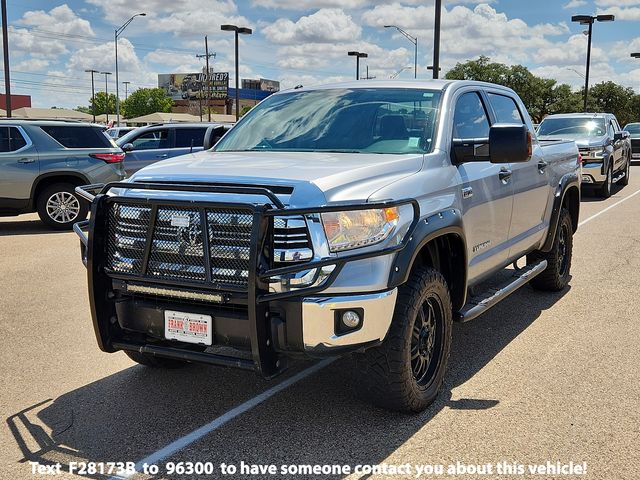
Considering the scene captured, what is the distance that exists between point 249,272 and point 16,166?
31.0 feet

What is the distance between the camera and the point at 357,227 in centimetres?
368

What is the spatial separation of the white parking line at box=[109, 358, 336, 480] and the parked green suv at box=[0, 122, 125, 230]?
8224 mm

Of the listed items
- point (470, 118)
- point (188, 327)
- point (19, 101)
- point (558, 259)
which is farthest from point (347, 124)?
point (19, 101)

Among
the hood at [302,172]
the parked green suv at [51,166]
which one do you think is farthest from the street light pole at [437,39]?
the hood at [302,172]

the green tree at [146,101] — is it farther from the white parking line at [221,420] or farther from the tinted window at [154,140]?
the white parking line at [221,420]

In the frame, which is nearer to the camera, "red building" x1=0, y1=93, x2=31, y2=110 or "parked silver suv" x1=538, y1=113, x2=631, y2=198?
"parked silver suv" x1=538, y1=113, x2=631, y2=198

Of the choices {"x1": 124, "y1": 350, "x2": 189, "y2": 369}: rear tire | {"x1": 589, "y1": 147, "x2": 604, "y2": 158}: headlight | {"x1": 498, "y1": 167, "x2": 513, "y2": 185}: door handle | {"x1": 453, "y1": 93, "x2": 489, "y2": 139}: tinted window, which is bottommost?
{"x1": 124, "y1": 350, "x2": 189, "y2": 369}: rear tire

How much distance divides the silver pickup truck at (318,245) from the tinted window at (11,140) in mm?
7981

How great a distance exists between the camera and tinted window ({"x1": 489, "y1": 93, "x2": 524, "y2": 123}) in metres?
5.91

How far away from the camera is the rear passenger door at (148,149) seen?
15078 mm

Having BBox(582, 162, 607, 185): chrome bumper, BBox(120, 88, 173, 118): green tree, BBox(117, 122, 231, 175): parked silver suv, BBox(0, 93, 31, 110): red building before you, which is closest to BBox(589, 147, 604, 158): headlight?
BBox(582, 162, 607, 185): chrome bumper

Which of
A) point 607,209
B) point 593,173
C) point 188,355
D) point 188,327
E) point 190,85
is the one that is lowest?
point 607,209

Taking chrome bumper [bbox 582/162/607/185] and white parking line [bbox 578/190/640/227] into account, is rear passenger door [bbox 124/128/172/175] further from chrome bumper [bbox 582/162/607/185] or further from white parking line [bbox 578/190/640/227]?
chrome bumper [bbox 582/162/607/185]

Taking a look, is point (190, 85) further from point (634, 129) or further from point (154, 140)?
point (154, 140)
